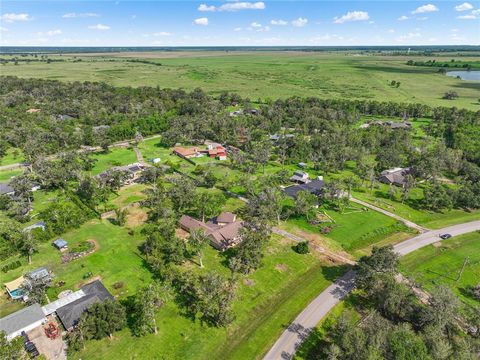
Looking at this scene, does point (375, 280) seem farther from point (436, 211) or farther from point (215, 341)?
point (436, 211)

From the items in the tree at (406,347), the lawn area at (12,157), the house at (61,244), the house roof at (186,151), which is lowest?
the house at (61,244)

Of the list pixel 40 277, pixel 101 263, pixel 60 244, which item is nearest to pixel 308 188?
pixel 101 263

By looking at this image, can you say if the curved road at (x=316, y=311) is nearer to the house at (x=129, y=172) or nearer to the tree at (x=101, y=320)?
the tree at (x=101, y=320)

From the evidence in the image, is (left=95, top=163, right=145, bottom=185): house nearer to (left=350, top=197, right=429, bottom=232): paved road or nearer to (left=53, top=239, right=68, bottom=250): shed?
(left=53, top=239, right=68, bottom=250): shed

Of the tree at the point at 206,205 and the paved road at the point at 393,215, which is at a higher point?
the tree at the point at 206,205

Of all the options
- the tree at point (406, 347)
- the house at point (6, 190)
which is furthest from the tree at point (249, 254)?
the house at point (6, 190)

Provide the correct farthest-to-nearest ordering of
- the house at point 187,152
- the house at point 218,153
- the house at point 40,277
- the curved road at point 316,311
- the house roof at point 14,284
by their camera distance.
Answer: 1. the house at point 187,152
2. the house at point 218,153
3. the house roof at point 14,284
4. the house at point 40,277
5. the curved road at point 316,311
